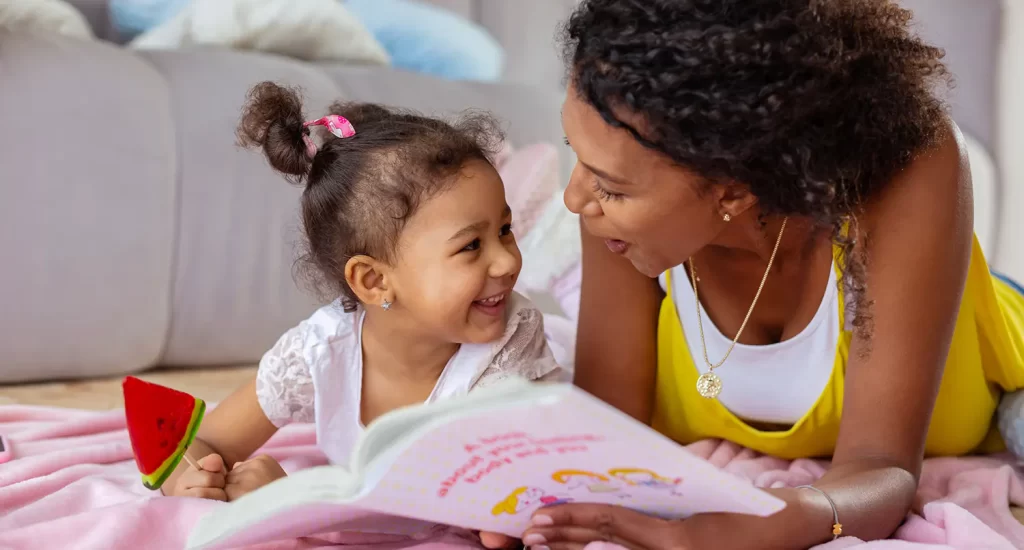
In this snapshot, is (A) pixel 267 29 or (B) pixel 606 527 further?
(A) pixel 267 29

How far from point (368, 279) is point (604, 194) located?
0.33 meters

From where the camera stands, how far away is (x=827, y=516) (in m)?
0.93

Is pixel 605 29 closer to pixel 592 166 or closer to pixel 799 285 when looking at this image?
pixel 592 166

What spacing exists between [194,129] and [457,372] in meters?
1.04

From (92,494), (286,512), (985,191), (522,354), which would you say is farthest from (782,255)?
(985,191)

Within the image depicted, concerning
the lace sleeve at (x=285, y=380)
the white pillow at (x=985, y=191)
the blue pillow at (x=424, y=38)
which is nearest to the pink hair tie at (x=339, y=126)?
the lace sleeve at (x=285, y=380)

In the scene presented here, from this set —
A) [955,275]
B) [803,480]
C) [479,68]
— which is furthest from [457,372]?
[479,68]

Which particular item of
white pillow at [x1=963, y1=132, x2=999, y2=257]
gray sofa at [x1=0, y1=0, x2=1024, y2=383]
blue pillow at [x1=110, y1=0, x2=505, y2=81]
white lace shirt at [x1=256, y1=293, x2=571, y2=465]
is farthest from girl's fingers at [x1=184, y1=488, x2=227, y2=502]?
white pillow at [x1=963, y1=132, x2=999, y2=257]

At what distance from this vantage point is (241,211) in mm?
2061

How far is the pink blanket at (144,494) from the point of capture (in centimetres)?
97

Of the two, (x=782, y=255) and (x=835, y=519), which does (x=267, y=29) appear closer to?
(x=782, y=255)

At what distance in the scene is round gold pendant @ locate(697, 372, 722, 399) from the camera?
1.28 metres

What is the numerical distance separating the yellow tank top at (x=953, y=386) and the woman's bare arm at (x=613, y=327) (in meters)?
0.04

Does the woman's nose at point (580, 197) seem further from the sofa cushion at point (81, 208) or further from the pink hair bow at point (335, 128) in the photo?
the sofa cushion at point (81, 208)
